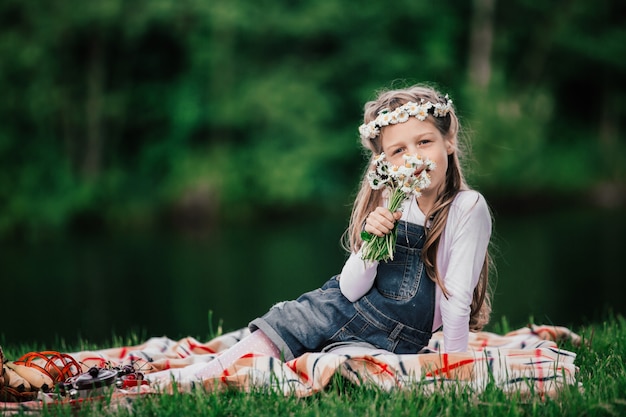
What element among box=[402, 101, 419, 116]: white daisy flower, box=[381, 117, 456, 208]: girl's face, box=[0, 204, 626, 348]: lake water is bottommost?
box=[0, 204, 626, 348]: lake water

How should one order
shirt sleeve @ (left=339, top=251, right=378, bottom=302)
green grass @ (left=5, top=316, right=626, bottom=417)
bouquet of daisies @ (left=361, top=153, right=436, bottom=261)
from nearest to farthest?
green grass @ (left=5, top=316, right=626, bottom=417) < bouquet of daisies @ (left=361, top=153, right=436, bottom=261) < shirt sleeve @ (left=339, top=251, right=378, bottom=302)

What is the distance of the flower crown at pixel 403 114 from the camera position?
3.17m

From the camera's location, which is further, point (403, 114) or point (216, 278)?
point (216, 278)

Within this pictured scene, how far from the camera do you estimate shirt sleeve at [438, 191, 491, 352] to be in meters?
3.09

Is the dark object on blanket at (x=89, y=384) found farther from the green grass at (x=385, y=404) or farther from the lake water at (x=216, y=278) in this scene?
the lake water at (x=216, y=278)

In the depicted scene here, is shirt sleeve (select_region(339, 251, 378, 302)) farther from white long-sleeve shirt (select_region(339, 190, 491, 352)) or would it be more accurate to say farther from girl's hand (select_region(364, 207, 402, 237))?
girl's hand (select_region(364, 207, 402, 237))

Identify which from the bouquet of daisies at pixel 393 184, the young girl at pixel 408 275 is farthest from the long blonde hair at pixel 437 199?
the bouquet of daisies at pixel 393 184

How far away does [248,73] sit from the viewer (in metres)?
19.0

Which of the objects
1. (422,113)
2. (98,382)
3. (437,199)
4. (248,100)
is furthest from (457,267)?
(248,100)

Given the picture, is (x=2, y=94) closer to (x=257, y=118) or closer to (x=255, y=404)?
(x=257, y=118)

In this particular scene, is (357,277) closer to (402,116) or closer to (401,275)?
(401,275)

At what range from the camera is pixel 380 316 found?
3.21 m

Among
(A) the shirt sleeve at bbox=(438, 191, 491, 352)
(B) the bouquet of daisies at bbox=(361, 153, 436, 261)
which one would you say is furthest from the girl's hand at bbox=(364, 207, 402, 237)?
(A) the shirt sleeve at bbox=(438, 191, 491, 352)

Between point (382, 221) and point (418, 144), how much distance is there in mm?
375
